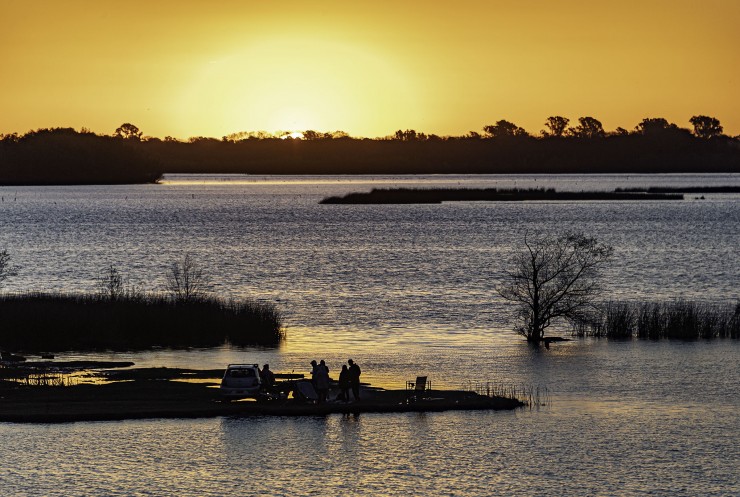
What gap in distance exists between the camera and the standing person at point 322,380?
148 feet

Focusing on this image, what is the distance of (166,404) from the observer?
45125 mm

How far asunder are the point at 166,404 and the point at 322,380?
6.23 meters

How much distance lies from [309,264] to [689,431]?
3221 inches

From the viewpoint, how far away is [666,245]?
14662 cm

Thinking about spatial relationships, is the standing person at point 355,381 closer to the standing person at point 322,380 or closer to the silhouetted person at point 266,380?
the standing person at point 322,380

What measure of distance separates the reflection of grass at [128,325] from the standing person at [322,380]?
731 inches

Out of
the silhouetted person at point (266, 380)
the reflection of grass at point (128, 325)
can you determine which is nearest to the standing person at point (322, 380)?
the silhouetted person at point (266, 380)

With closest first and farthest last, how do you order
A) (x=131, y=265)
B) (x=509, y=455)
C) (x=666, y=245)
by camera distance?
1. (x=509, y=455)
2. (x=131, y=265)
3. (x=666, y=245)

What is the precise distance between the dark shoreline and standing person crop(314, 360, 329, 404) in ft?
1.94

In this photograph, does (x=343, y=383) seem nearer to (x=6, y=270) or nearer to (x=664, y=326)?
(x=664, y=326)

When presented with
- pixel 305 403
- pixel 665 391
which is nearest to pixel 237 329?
pixel 305 403

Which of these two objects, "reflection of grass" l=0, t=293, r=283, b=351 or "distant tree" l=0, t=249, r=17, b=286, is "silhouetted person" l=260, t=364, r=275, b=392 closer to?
"reflection of grass" l=0, t=293, r=283, b=351

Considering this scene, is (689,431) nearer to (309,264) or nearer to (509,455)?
(509,455)

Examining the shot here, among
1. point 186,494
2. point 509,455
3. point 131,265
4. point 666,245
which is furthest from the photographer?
point 666,245
